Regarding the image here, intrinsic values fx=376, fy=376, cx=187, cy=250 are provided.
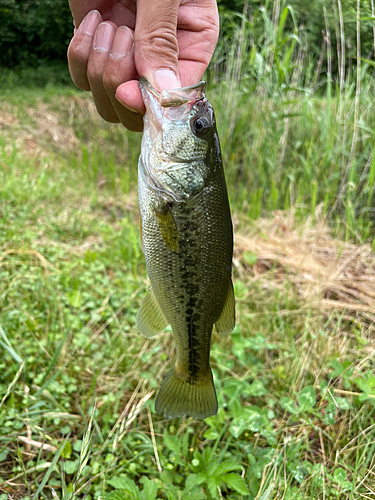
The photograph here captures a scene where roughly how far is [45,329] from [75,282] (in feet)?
1.52

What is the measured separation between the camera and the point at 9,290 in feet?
7.54

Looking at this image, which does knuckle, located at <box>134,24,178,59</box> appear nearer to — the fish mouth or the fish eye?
the fish mouth

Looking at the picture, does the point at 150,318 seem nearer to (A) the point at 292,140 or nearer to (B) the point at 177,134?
(B) the point at 177,134

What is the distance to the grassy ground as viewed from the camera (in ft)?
5.30

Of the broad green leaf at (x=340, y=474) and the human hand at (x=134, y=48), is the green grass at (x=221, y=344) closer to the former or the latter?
the broad green leaf at (x=340, y=474)

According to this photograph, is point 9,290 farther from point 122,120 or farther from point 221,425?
point 221,425

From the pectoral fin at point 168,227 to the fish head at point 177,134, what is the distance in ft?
0.22

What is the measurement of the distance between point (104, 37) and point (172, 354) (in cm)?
170

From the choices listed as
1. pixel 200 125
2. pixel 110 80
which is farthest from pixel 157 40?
pixel 200 125

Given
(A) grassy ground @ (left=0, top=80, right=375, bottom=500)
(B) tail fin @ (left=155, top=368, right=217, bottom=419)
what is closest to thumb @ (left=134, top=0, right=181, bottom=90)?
(B) tail fin @ (left=155, top=368, right=217, bottom=419)

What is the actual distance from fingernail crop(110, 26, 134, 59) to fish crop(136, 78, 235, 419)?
24cm

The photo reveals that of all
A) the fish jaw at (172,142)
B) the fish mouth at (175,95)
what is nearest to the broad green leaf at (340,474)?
the fish jaw at (172,142)

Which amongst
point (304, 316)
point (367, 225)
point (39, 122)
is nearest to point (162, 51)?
point (304, 316)

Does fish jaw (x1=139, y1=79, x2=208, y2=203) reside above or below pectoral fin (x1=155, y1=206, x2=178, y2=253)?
above
